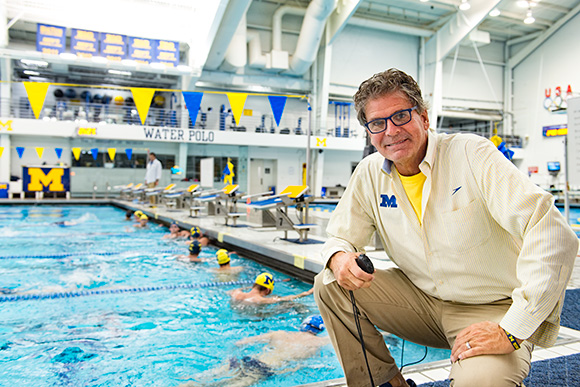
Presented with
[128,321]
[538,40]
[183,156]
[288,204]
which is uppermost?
[538,40]

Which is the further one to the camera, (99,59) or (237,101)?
(99,59)

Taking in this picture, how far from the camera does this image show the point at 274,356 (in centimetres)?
254

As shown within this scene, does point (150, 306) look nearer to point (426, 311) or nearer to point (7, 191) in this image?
point (426, 311)

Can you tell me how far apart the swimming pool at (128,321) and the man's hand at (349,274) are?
1099mm

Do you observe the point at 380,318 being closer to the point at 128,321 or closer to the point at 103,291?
the point at 128,321

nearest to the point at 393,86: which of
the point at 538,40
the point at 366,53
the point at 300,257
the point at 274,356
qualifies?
the point at 274,356

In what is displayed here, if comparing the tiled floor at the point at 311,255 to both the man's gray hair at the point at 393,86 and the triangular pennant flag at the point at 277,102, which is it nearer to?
the man's gray hair at the point at 393,86

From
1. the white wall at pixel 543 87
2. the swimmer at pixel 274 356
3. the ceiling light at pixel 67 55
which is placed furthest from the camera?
the white wall at pixel 543 87

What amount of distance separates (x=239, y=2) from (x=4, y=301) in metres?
10.8

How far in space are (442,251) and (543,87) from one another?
23.1 m

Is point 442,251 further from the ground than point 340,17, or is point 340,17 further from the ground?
point 340,17

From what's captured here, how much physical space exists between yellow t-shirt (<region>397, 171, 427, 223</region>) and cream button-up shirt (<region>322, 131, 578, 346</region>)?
3 cm

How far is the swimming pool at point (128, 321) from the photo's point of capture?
2.39m

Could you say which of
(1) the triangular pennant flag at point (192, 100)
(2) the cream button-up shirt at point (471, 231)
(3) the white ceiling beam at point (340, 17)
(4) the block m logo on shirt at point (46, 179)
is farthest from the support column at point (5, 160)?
(2) the cream button-up shirt at point (471, 231)
